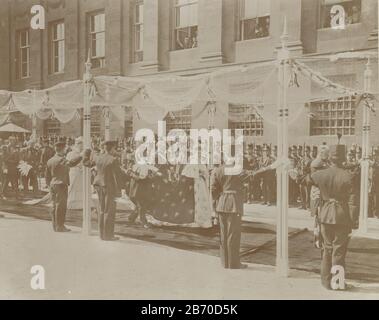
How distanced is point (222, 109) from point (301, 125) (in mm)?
1866

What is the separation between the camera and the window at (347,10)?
7.61 meters

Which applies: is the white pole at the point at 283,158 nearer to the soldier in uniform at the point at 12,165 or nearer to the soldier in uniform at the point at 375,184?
the soldier in uniform at the point at 375,184

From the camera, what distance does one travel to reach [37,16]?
754 centimetres

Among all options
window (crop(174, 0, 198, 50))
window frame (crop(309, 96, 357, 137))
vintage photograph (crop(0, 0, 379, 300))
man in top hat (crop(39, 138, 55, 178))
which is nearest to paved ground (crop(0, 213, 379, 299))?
vintage photograph (crop(0, 0, 379, 300))

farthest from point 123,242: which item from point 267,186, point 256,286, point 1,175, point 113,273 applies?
point 1,175

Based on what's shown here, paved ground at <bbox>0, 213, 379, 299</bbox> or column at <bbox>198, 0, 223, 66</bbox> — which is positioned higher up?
column at <bbox>198, 0, 223, 66</bbox>

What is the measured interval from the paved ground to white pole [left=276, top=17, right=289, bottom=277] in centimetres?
23

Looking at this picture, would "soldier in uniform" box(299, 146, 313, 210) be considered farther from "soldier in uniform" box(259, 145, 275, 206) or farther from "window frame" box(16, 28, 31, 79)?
"window frame" box(16, 28, 31, 79)

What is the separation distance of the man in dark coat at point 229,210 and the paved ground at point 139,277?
168mm

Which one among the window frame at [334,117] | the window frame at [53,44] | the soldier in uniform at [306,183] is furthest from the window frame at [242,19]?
the window frame at [53,44]

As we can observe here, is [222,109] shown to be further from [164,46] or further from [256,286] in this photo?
[256,286]

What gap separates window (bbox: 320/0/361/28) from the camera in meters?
7.61
